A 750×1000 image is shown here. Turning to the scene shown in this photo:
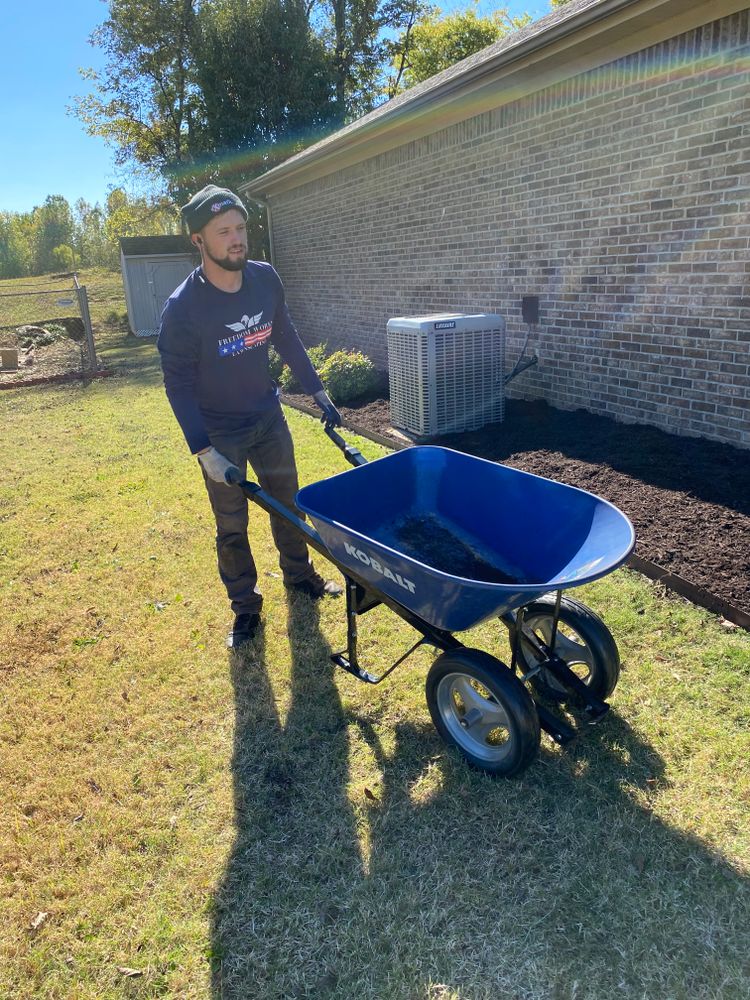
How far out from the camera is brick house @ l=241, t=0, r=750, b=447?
5.21m

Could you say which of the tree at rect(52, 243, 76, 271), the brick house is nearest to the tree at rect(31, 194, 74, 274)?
the tree at rect(52, 243, 76, 271)

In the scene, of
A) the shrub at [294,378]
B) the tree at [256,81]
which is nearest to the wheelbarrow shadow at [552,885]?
the shrub at [294,378]

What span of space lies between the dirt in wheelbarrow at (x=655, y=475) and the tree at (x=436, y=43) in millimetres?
28528

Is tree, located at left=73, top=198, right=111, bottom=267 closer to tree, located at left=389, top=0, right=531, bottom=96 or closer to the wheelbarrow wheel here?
tree, located at left=389, top=0, right=531, bottom=96

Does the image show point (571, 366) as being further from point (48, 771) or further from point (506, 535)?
point (48, 771)

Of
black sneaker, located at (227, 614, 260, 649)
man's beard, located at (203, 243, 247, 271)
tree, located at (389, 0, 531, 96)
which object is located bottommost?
black sneaker, located at (227, 614, 260, 649)

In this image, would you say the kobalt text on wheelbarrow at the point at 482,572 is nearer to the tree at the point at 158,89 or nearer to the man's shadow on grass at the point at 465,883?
the man's shadow on grass at the point at 465,883

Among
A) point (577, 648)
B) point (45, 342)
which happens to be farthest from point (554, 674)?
point (45, 342)

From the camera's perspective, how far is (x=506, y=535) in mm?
3041

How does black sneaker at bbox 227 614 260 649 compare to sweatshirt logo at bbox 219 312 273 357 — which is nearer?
sweatshirt logo at bbox 219 312 273 357

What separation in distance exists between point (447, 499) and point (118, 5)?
2793 centimetres

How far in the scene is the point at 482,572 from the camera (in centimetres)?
303

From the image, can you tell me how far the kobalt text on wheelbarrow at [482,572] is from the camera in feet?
7.95

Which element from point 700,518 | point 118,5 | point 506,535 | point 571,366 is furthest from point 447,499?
point 118,5
